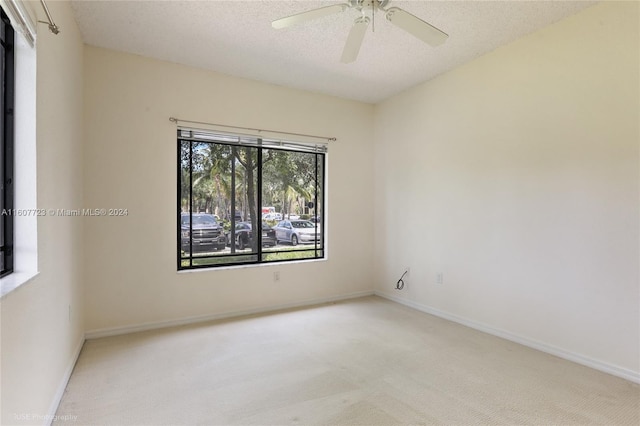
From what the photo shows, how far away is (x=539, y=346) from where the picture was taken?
2.84 meters

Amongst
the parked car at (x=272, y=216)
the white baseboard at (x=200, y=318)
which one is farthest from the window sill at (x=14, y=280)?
the parked car at (x=272, y=216)

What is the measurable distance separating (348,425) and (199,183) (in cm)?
276

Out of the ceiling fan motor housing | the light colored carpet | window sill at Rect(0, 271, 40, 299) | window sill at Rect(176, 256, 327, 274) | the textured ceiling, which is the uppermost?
the textured ceiling

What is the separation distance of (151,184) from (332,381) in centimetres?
248

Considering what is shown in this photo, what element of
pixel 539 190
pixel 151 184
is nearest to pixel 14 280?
pixel 151 184

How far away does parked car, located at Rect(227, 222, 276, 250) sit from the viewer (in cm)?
390

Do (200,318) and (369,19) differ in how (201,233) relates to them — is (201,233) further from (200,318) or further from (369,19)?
(369,19)

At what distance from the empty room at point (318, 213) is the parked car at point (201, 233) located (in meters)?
0.03

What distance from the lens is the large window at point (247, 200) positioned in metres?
3.60

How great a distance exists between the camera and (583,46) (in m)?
2.58

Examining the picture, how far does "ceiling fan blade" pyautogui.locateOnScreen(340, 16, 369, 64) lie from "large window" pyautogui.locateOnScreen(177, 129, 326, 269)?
177 centimetres

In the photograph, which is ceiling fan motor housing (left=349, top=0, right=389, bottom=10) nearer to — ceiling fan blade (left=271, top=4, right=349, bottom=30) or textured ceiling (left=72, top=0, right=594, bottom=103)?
ceiling fan blade (left=271, top=4, right=349, bottom=30)

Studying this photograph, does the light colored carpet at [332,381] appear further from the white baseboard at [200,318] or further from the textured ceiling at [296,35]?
the textured ceiling at [296,35]

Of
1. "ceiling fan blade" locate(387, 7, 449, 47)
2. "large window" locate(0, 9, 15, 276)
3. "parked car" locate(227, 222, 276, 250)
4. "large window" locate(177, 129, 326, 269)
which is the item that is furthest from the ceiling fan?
"parked car" locate(227, 222, 276, 250)
